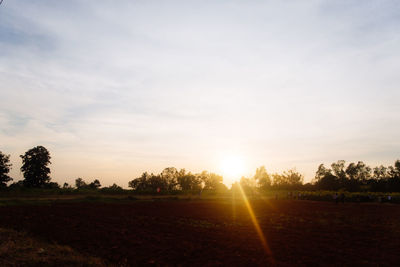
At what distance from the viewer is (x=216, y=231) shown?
17.6 metres

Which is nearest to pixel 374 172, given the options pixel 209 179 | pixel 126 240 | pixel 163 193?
pixel 209 179

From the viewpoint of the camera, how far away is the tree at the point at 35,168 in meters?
85.0

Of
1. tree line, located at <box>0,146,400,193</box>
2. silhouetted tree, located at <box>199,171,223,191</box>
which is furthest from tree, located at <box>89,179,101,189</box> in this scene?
silhouetted tree, located at <box>199,171,223,191</box>

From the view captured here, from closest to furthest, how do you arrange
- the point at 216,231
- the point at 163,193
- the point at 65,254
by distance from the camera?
the point at 65,254 → the point at 216,231 → the point at 163,193

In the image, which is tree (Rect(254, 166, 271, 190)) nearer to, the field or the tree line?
the tree line

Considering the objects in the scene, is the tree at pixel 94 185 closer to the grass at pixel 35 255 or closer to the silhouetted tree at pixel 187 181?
the silhouetted tree at pixel 187 181

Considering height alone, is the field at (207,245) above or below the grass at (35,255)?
below

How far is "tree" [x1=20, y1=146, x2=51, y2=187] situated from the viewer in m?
85.0

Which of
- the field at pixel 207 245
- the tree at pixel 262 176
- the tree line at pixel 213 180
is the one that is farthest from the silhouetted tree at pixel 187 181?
the field at pixel 207 245

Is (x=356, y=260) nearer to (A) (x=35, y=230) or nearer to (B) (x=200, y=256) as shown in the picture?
(B) (x=200, y=256)

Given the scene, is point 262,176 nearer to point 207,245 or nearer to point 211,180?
point 211,180

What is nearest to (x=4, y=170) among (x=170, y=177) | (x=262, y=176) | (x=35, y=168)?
(x=35, y=168)

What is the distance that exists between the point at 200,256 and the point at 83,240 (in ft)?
20.8

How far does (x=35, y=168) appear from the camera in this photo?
85.8 metres
